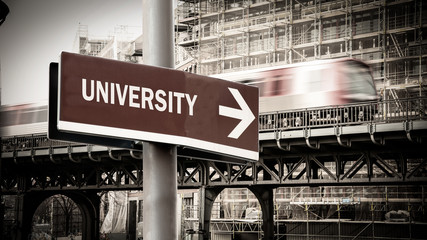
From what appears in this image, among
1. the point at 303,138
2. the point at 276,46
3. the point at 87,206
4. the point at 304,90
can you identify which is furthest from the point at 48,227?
the point at 303,138

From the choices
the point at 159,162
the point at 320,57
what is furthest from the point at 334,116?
the point at 159,162

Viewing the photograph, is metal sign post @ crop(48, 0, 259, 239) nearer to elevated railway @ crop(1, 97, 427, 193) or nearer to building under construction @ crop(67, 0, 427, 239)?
elevated railway @ crop(1, 97, 427, 193)

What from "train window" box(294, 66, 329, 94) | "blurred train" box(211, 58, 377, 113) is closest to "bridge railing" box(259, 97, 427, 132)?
"blurred train" box(211, 58, 377, 113)

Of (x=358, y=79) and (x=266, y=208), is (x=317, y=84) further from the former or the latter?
(x=266, y=208)

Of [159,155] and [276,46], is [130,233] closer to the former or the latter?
[276,46]

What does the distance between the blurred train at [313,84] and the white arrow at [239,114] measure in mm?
31300

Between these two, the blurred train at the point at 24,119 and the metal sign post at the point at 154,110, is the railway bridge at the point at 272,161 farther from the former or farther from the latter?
the metal sign post at the point at 154,110

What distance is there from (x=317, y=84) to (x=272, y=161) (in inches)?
213

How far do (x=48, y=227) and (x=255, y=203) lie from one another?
24.7 meters

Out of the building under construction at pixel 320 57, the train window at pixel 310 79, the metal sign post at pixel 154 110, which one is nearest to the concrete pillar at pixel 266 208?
the train window at pixel 310 79

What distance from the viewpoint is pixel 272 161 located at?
32.4m

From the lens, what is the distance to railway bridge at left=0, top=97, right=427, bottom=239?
24.8 metres

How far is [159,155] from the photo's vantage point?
279cm

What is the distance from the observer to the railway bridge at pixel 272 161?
2481cm
